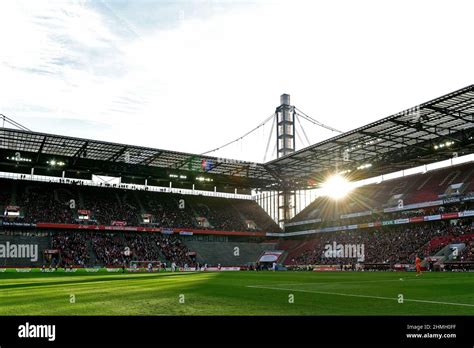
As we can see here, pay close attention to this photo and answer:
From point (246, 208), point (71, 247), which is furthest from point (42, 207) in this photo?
point (246, 208)

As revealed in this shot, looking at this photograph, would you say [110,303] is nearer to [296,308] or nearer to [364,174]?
[296,308]

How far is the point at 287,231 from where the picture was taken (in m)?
87.6

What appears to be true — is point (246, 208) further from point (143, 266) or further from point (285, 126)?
point (143, 266)

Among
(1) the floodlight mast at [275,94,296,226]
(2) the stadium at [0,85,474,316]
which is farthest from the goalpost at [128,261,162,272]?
(1) the floodlight mast at [275,94,296,226]

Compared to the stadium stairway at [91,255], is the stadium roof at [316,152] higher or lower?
higher

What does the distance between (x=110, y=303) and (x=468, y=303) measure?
10835 mm

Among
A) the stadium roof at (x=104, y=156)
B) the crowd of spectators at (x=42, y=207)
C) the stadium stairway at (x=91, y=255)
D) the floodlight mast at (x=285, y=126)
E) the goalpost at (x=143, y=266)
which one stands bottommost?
the goalpost at (x=143, y=266)

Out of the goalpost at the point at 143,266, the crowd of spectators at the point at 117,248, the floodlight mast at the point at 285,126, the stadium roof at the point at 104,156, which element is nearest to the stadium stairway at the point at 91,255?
the crowd of spectators at the point at 117,248

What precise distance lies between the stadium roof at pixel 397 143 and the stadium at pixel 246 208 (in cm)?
21

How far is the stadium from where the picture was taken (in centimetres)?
5294

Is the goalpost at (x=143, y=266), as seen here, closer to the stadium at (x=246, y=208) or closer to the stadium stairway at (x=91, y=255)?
the stadium at (x=246, y=208)

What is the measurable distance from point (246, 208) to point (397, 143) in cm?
4258

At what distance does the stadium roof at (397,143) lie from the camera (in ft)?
144
